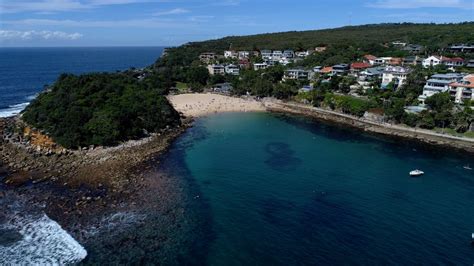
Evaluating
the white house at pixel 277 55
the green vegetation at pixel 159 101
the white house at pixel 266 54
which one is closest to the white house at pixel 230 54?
the white house at pixel 266 54

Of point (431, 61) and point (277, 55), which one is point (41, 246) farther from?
point (277, 55)

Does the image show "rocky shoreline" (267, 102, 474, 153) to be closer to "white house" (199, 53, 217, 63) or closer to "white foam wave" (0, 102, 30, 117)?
"white foam wave" (0, 102, 30, 117)

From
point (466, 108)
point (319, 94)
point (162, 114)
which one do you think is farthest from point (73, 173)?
point (466, 108)

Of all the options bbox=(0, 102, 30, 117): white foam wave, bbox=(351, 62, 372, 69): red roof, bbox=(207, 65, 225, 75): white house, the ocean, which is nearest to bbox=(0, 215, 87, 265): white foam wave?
the ocean

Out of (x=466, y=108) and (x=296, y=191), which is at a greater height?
(x=466, y=108)

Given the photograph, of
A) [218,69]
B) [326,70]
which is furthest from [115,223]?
[218,69]

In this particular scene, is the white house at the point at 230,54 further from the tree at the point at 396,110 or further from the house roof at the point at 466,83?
the house roof at the point at 466,83

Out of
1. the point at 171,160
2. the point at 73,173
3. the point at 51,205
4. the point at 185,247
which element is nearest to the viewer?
the point at 185,247

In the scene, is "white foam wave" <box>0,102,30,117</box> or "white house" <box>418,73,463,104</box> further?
"white house" <box>418,73,463,104</box>

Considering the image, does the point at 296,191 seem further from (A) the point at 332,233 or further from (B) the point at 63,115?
(B) the point at 63,115
